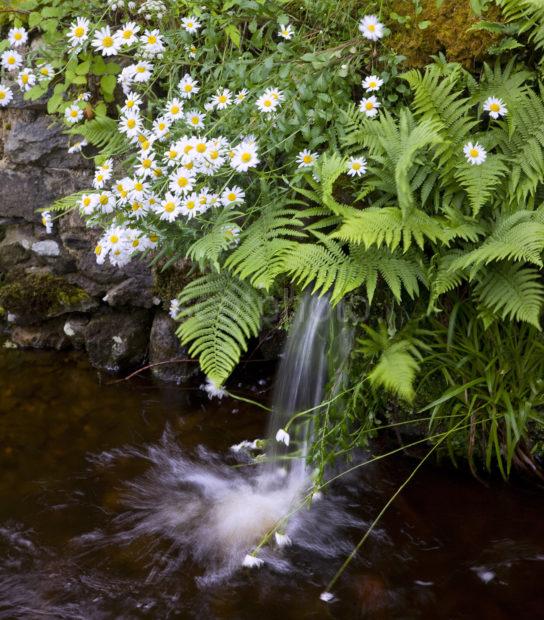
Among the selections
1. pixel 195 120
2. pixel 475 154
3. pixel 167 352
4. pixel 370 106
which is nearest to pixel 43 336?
pixel 167 352

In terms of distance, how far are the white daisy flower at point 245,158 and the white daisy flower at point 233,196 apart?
0.11 meters

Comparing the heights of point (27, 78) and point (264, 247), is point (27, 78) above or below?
above

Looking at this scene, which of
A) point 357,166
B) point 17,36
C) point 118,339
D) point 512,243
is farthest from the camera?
point 118,339

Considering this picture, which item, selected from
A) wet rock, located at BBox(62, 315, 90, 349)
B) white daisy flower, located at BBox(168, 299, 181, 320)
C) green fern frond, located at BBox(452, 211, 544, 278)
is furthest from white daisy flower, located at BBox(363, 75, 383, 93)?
wet rock, located at BBox(62, 315, 90, 349)

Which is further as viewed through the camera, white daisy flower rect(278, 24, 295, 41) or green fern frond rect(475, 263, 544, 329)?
white daisy flower rect(278, 24, 295, 41)

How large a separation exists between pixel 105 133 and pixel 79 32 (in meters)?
0.58

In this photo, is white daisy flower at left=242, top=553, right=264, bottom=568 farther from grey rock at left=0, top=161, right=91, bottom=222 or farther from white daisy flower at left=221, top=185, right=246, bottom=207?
grey rock at left=0, top=161, right=91, bottom=222

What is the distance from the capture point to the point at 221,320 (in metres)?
3.10

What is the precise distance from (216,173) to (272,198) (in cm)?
30

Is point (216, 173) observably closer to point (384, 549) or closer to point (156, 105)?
point (156, 105)

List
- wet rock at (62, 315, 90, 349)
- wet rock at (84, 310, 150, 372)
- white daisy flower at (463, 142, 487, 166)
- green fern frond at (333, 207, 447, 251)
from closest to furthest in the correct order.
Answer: green fern frond at (333, 207, 447, 251)
white daisy flower at (463, 142, 487, 166)
wet rock at (84, 310, 150, 372)
wet rock at (62, 315, 90, 349)

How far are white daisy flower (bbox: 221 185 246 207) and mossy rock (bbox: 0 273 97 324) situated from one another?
165 cm

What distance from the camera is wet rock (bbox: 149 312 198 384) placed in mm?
4227

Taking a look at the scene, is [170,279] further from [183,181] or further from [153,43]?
[153,43]
